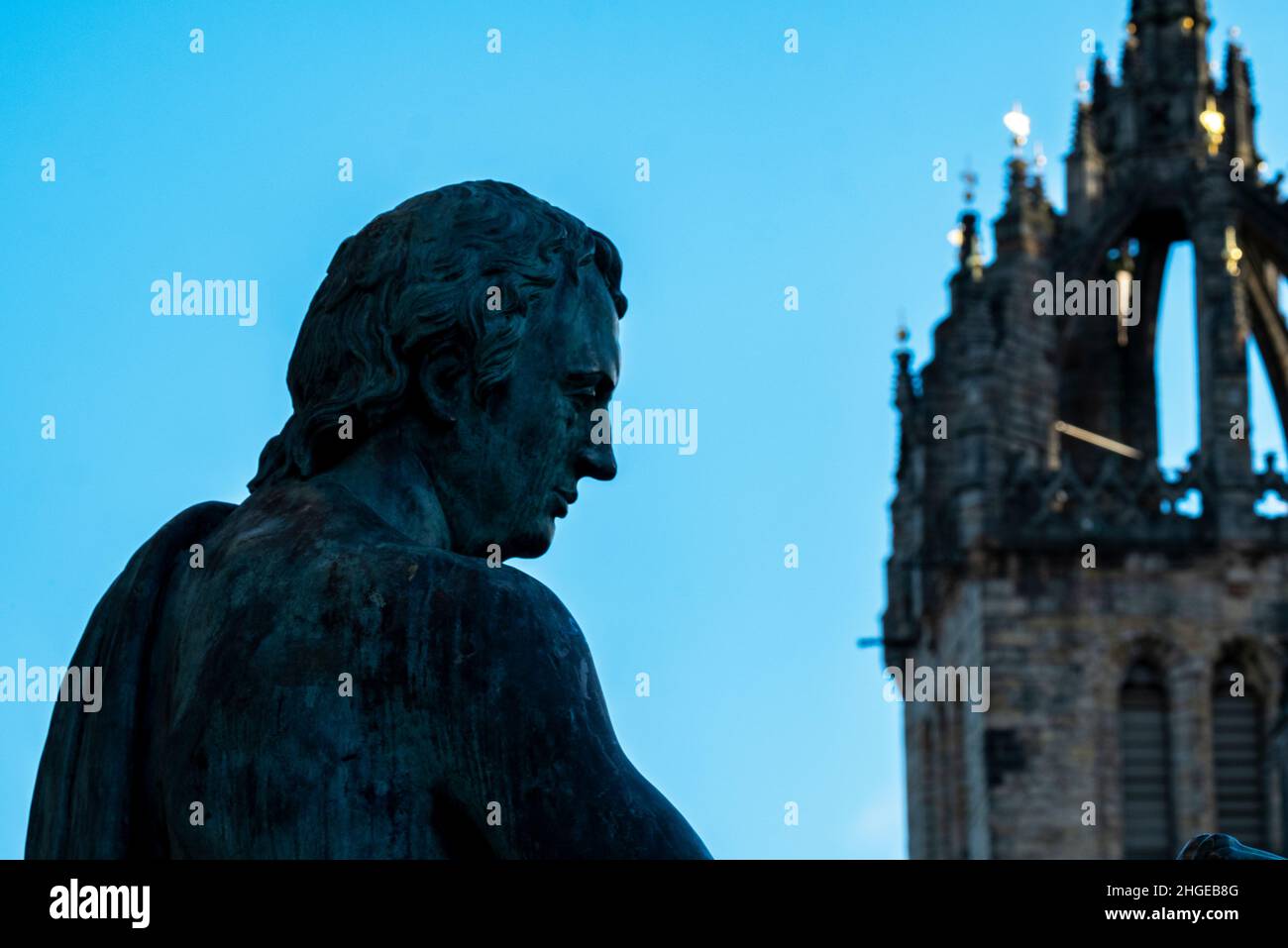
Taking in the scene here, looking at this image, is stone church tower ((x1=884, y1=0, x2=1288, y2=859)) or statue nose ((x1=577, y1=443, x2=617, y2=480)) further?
stone church tower ((x1=884, y1=0, x2=1288, y2=859))

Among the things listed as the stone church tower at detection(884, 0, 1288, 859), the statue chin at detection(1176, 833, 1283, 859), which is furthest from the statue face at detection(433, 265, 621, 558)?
the stone church tower at detection(884, 0, 1288, 859)

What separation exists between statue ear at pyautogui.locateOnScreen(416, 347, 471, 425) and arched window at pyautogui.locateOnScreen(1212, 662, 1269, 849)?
5598cm

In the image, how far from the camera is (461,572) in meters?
4.00

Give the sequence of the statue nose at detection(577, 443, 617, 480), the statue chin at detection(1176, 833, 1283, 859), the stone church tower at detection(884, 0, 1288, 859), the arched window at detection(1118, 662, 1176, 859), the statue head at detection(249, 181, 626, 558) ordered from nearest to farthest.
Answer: the statue chin at detection(1176, 833, 1283, 859), the statue head at detection(249, 181, 626, 558), the statue nose at detection(577, 443, 617, 480), the stone church tower at detection(884, 0, 1288, 859), the arched window at detection(1118, 662, 1176, 859)

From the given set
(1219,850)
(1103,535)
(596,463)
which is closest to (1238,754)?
(1103,535)

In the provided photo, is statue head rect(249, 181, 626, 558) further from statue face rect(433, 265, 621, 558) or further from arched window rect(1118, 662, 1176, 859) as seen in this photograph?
arched window rect(1118, 662, 1176, 859)

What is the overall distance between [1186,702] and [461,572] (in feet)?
189

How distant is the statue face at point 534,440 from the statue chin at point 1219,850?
839mm

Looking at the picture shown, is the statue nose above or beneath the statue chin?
above

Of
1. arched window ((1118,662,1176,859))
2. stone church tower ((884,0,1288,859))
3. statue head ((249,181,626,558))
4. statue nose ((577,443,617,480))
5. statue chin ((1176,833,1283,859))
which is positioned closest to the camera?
statue chin ((1176,833,1283,859))

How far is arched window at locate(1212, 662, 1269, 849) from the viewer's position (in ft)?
196

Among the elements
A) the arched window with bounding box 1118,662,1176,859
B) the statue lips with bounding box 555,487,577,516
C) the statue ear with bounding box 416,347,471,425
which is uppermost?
the arched window with bounding box 1118,662,1176,859
